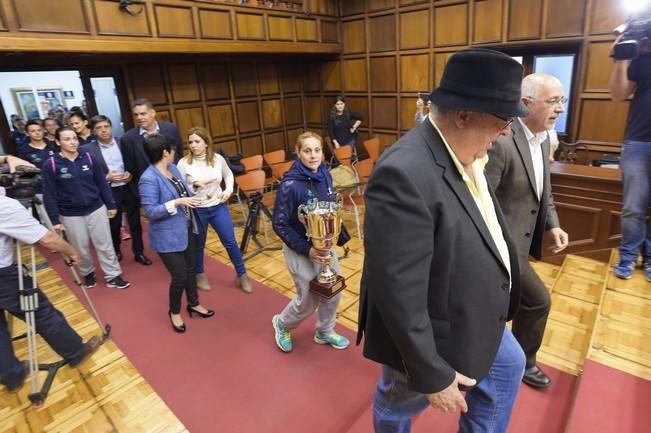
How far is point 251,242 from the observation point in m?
4.77

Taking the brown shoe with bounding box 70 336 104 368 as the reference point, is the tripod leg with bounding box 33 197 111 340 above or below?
above

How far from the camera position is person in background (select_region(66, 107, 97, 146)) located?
13.0 ft

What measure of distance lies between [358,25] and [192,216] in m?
6.23

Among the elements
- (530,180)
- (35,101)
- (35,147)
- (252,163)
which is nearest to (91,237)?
(35,147)

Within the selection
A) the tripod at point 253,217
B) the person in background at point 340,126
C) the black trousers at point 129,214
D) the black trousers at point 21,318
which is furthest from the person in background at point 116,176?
the person in background at point 340,126

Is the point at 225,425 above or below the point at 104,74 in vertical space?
below

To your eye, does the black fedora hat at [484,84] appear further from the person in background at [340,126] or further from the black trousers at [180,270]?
the person in background at [340,126]

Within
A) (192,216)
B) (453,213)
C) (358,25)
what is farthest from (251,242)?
(358,25)

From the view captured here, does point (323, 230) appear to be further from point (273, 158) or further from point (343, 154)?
point (343, 154)

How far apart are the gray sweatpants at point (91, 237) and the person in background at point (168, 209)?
1.07 metres

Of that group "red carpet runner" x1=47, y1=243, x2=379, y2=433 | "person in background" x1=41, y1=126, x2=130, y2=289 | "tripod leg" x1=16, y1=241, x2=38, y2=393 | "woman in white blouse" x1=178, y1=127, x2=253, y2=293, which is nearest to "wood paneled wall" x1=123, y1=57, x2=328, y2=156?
"person in background" x1=41, y1=126, x2=130, y2=289

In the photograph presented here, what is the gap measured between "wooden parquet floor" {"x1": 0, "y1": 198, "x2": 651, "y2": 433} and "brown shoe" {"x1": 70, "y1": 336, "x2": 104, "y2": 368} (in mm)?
37

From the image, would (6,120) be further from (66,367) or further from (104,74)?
(66,367)

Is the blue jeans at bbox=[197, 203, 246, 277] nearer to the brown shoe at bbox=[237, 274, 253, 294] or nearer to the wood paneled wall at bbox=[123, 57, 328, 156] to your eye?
the brown shoe at bbox=[237, 274, 253, 294]
